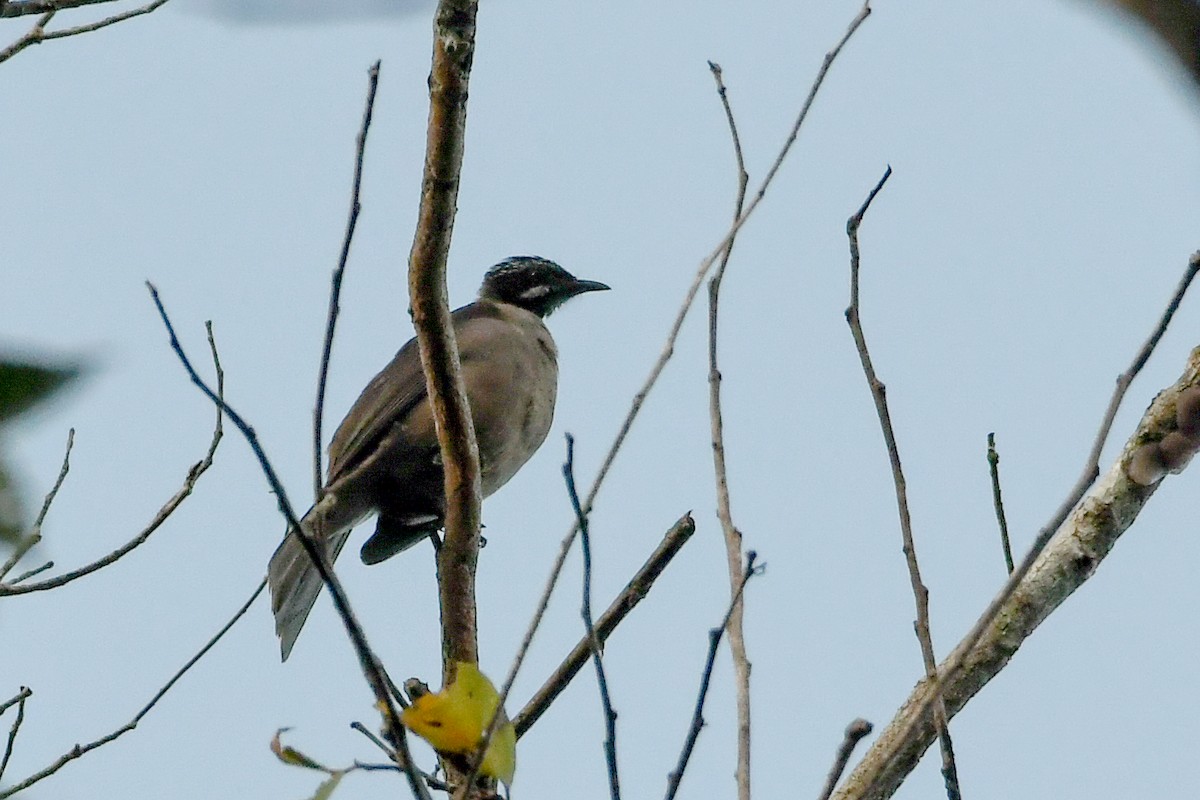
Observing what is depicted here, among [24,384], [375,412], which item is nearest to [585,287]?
[375,412]

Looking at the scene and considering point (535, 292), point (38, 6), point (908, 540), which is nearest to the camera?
point (908, 540)

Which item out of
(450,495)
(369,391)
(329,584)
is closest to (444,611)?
(450,495)

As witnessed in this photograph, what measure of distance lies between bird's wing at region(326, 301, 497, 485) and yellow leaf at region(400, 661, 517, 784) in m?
4.16

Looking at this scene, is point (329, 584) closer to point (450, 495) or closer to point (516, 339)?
point (450, 495)

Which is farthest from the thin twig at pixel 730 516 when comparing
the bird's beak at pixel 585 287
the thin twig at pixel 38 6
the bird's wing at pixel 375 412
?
the bird's beak at pixel 585 287

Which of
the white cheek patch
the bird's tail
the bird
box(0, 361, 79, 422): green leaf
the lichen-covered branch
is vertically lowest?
box(0, 361, 79, 422): green leaf

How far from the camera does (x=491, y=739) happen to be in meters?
2.64

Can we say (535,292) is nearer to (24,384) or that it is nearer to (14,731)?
(14,731)

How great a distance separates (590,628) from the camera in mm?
2643

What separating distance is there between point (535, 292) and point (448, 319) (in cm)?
526

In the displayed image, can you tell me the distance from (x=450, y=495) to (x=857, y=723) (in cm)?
180

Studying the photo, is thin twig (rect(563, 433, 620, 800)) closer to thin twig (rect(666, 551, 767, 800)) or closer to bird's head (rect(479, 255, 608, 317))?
thin twig (rect(666, 551, 767, 800))

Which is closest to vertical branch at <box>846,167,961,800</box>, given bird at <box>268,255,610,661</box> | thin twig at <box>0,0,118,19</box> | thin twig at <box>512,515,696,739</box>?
thin twig at <box>512,515,696,739</box>

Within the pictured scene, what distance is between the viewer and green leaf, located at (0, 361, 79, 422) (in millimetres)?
1056
